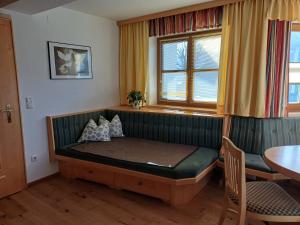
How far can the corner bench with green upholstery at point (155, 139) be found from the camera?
2.42 m

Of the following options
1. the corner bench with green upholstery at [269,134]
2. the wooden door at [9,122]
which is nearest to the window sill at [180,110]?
the corner bench with green upholstery at [269,134]

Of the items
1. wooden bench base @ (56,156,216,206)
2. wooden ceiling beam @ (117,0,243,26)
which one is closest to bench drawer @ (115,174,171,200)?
wooden bench base @ (56,156,216,206)

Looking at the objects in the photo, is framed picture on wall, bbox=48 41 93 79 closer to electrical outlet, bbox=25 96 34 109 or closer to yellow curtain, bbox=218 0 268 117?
electrical outlet, bbox=25 96 34 109

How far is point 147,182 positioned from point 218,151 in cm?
102

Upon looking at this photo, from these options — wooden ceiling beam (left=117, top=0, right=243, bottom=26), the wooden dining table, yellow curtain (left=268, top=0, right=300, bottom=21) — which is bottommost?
the wooden dining table

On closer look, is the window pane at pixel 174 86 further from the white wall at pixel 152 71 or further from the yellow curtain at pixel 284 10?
the yellow curtain at pixel 284 10

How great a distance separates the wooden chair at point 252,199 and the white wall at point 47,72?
7.84 feet

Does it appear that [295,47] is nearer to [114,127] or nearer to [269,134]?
[269,134]

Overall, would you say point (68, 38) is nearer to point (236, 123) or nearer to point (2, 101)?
point (2, 101)

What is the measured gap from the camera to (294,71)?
117 inches

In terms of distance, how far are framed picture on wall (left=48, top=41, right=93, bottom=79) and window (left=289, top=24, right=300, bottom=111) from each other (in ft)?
9.27

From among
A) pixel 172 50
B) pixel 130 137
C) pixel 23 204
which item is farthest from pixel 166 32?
pixel 23 204

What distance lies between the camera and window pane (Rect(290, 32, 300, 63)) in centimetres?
292

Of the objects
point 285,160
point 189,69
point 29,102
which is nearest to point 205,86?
point 189,69
